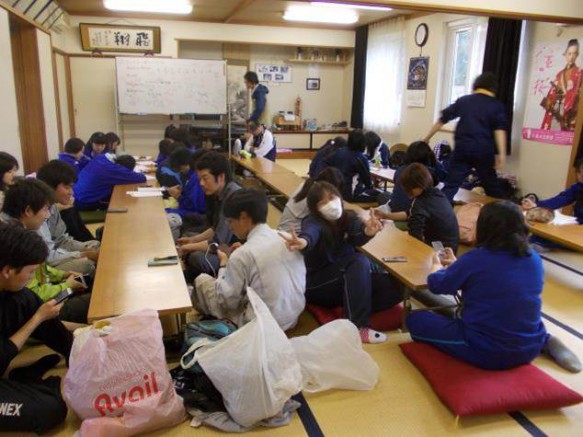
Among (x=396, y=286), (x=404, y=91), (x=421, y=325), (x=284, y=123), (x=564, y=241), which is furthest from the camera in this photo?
(x=284, y=123)

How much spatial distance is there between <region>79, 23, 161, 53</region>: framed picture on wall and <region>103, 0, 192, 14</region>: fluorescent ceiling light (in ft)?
2.39

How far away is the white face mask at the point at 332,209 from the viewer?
243cm

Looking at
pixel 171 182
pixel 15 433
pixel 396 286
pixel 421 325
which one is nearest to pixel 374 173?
pixel 171 182

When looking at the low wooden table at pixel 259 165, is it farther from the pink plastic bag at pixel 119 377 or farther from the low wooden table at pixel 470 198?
the pink plastic bag at pixel 119 377

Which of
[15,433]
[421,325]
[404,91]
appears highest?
[404,91]

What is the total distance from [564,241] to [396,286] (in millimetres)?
1465

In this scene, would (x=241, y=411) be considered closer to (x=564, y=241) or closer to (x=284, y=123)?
(x=564, y=241)

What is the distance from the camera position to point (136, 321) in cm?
177

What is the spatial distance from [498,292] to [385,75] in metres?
7.44

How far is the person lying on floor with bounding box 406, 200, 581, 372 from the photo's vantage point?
2.02m

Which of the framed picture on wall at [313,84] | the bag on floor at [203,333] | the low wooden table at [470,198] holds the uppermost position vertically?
the framed picture on wall at [313,84]

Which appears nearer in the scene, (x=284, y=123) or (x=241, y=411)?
(x=241, y=411)

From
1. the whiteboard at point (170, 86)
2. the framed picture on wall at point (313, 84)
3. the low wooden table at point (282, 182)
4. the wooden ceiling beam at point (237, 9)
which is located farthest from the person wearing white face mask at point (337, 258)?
the framed picture on wall at point (313, 84)

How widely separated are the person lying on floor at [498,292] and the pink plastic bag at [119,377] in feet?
4.21
